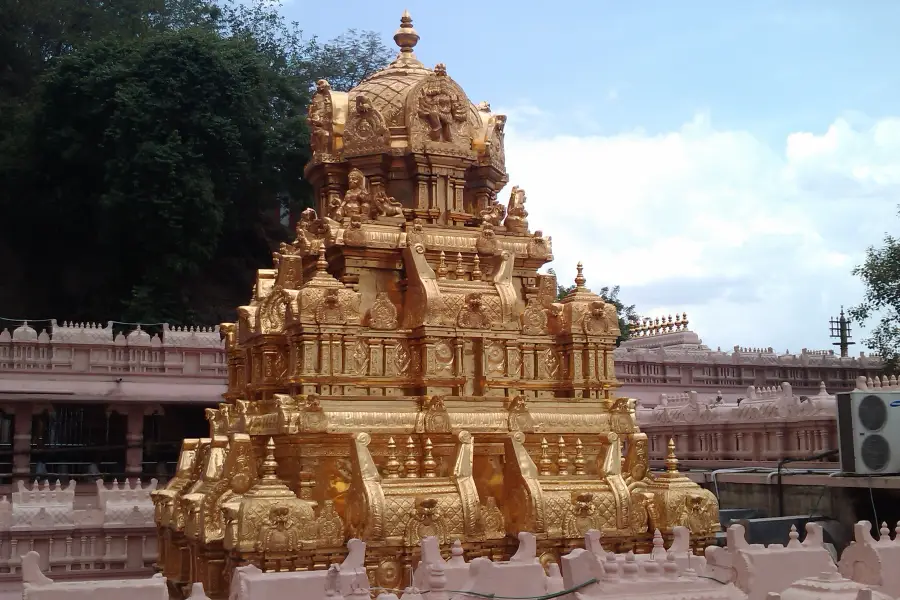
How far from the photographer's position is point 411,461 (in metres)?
10.4

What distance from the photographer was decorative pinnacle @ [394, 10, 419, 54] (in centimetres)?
1362

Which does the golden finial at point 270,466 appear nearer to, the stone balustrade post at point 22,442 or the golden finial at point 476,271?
the golden finial at point 476,271

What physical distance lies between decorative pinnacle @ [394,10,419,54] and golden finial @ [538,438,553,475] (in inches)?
239

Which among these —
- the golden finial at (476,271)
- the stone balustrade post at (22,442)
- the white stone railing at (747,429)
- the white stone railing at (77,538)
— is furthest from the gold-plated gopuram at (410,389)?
the stone balustrade post at (22,442)

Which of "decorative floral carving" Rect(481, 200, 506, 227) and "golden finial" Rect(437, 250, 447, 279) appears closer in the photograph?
"golden finial" Rect(437, 250, 447, 279)

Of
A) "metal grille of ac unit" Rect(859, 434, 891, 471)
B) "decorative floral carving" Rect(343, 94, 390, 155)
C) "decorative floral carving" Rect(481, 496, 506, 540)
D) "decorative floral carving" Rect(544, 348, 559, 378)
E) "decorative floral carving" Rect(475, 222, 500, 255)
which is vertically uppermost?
"decorative floral carving" Rect(343, 94, 390, 155)

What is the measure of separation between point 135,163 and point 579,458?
27.3 metres

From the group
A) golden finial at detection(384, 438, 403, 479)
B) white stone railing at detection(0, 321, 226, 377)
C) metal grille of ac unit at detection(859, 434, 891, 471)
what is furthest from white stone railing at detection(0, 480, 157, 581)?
white stone railing at detection(0, 321, 226, 377)

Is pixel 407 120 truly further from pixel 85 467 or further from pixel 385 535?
pixel 85 467

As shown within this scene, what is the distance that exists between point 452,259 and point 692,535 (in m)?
4.39

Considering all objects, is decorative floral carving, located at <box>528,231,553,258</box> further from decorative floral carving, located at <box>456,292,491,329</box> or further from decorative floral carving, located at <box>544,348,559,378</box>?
decorative floral carving, located at <box>456,292,491,329</box>

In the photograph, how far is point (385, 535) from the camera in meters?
9.64

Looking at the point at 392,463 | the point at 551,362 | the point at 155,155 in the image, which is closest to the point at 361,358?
the point at 392,463

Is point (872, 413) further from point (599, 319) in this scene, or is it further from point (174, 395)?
point (174, 395)
